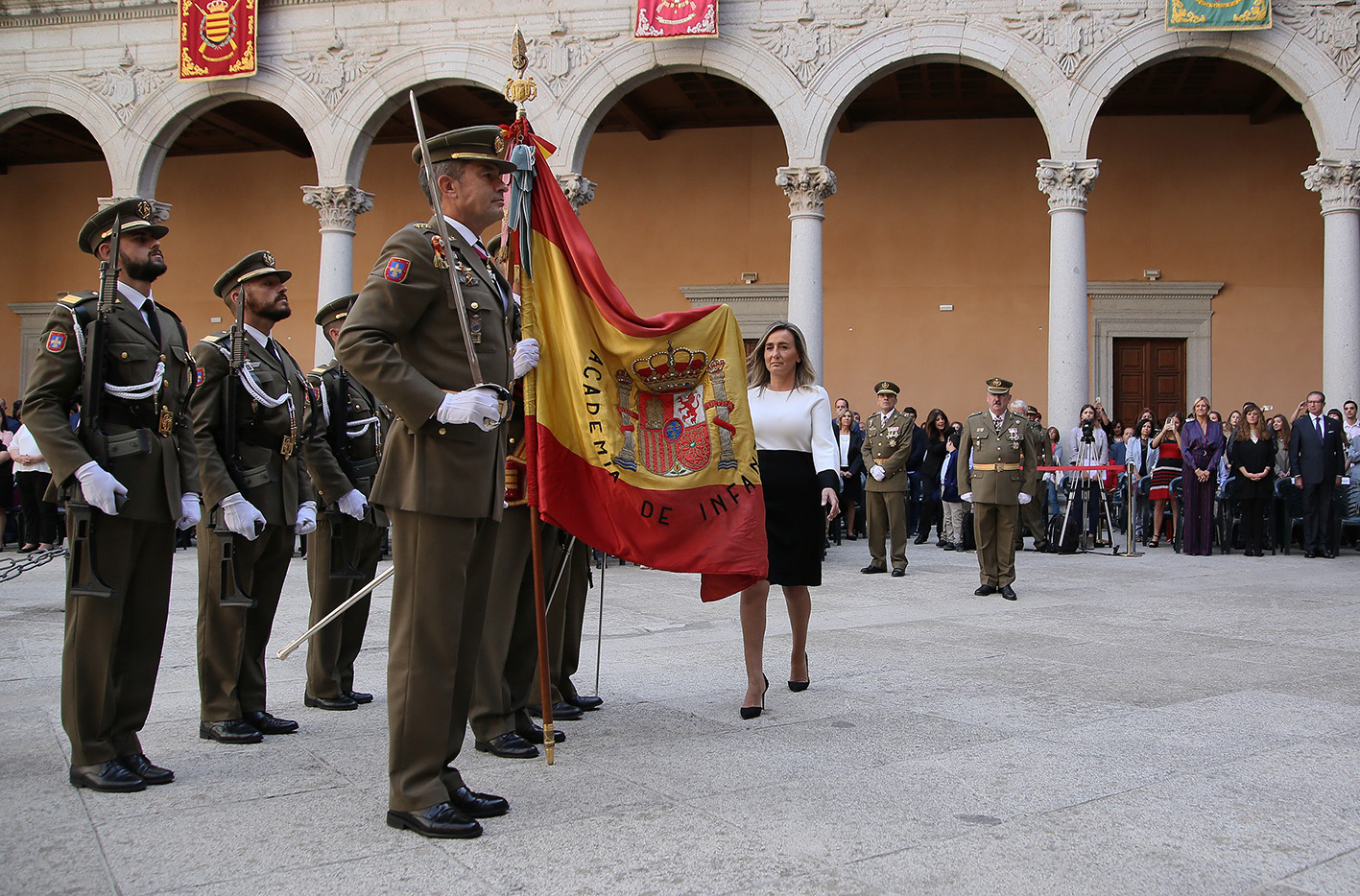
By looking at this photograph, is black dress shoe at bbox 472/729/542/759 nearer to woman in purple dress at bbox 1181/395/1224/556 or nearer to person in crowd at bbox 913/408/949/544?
woman in purple dress at bbox 1181/395/1224/556

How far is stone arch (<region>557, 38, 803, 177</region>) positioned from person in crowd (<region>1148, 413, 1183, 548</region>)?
266 inches

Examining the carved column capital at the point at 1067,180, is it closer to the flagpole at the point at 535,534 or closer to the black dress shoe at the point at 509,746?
the flagpole at the point at 535,534

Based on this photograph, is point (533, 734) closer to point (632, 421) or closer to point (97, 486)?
point (632, 421)

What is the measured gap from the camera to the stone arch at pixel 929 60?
636 inches

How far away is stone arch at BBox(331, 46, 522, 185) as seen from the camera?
56.9 ft

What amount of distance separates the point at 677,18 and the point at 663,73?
907mm

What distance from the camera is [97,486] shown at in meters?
3.64

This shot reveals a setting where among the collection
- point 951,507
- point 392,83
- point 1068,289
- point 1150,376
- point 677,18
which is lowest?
point 951,507

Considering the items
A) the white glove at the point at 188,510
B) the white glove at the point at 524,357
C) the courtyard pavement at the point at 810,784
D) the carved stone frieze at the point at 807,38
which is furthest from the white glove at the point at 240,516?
the carved stone frieze at the point at 807,38

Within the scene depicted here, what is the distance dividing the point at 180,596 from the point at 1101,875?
8.14 meters

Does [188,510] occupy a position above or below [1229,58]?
below

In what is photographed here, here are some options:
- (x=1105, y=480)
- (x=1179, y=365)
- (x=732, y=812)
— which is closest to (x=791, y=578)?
(x=732, y=812)

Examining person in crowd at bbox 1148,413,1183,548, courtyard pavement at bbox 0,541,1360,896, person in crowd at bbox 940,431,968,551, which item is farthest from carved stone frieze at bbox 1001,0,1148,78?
courtyard pavement at bbox 0,541,1360,896

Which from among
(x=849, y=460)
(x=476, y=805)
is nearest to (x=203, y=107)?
(x=849, y=460)
